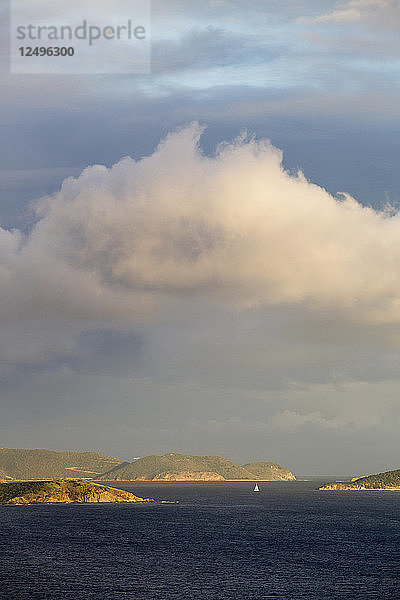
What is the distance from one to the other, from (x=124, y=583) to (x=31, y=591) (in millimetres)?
19636

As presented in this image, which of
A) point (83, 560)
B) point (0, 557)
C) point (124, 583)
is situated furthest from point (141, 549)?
point (124, 583)

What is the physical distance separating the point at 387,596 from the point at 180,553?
70.4 meters

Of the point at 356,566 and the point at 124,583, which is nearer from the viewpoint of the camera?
the point at 124,583

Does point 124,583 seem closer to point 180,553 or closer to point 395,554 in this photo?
point 180,553

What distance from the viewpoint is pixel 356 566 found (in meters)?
168

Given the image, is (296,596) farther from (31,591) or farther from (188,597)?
(31,591)

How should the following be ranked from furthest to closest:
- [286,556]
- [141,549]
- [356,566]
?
1. [141,549]
2. [286,556]
3. [356,566]

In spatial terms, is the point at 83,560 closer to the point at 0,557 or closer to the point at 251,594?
the point at 0,557

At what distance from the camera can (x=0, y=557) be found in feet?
560

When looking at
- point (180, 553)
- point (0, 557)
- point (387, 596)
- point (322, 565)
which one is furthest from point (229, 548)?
point (387, 596)

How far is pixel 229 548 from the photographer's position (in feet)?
656

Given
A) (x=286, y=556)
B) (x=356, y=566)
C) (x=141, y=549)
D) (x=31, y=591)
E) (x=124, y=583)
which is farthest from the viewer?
(x=141, y=549)

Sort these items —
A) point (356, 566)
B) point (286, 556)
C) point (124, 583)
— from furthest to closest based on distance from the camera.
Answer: point (286, 556) < point (356, 566) < point (124, 583)

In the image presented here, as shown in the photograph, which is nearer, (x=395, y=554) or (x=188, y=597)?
(x=188, y=597)
